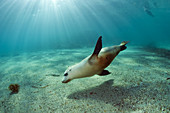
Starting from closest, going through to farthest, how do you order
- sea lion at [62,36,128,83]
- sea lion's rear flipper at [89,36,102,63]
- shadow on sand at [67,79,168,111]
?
shadow on sand at [67,79,168,111], sea lion's rear flipper at [89,36,102,63], sea lion at [62,36,128,83]

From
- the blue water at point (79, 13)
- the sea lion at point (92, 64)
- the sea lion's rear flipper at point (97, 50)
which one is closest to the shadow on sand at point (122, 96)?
the sea lion at point (92, 64)

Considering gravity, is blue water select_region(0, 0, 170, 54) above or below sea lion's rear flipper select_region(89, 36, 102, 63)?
above

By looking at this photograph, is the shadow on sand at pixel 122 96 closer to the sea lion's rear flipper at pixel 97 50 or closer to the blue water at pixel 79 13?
the sea lion's rear flipper at pixel 97 50

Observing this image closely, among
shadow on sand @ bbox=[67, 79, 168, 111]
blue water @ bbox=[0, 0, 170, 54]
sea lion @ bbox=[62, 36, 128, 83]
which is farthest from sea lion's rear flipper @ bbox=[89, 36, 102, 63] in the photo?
blue water @ bbox=[0, 0, 170, 54]

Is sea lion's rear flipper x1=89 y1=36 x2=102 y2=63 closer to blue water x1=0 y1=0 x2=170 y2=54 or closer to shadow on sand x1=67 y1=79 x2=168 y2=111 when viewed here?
shadow on sand x1=67 y1=79 x2=168 y2=111

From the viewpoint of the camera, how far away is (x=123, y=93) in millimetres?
2023

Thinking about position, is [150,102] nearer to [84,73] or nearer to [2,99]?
[84,73]

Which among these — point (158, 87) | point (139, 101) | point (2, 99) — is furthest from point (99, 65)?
point (2, 99)

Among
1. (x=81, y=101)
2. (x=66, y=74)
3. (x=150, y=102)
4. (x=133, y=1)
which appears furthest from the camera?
(x=133, y=1)

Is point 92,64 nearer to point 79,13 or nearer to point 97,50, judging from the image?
point 97,50

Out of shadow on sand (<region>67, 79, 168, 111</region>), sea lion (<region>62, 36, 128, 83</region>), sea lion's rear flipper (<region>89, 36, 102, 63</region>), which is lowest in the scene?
shadow on sand (<region>67, 79, 168, 111</region>)

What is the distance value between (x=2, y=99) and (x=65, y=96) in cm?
162

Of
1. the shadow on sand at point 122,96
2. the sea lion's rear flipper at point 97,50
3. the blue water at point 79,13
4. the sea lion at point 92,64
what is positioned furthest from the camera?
the blue water at point 79,13

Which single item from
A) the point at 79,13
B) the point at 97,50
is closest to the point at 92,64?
the point at 97,50
